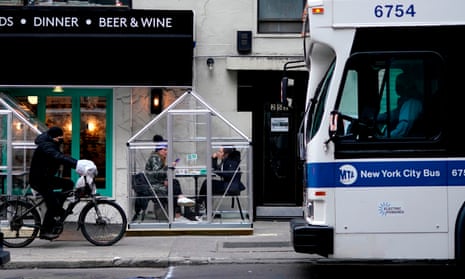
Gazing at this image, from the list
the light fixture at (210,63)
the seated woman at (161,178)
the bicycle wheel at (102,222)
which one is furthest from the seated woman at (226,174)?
the light fixture at (210,63)

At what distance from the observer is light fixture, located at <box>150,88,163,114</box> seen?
14781 millimetres

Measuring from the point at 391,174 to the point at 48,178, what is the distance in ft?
19.5

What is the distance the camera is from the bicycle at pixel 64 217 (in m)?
11.9

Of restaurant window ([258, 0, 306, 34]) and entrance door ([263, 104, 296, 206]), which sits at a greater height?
restaurant window ([258, 0, 306, 34])

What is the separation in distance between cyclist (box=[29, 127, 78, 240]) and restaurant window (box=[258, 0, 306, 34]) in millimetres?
5190

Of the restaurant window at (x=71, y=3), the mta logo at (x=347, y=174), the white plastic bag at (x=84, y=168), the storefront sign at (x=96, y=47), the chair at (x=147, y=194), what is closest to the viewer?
the mta logo at (x=347, y=174)

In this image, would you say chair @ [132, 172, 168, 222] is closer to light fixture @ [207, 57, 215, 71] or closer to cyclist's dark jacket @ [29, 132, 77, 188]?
cyclist's dark jacket @ [29, 132, 77, 188]

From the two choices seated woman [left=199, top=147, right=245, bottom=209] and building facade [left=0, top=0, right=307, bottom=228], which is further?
building facade [left=0, top=0, right=307, bottom=228]

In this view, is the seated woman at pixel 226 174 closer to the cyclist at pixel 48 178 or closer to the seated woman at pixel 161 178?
the seated woman at pixel 161 178

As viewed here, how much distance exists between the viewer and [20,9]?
14.0 metres

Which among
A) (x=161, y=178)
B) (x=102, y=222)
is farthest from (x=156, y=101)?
(x=102, y=222)

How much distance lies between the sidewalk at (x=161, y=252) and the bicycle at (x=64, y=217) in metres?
0.22

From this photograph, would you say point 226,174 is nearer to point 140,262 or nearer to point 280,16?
point 140,262

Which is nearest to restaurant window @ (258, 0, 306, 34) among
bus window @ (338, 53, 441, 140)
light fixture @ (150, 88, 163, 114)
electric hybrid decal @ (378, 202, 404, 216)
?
→ light fixture @ (150, 88, 163, 114)
